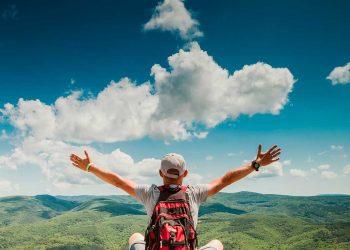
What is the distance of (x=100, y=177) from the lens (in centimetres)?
534

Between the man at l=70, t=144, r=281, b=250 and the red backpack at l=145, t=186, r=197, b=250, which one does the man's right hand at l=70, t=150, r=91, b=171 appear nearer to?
the man at l=70, t=144, r=281, b=250

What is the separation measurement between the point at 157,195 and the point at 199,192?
64cm

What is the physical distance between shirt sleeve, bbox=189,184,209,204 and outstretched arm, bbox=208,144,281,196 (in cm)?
8

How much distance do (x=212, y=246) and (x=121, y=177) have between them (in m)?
1.68

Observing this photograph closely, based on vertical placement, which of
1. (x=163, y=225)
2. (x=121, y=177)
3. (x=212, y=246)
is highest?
(x=121, y=177)

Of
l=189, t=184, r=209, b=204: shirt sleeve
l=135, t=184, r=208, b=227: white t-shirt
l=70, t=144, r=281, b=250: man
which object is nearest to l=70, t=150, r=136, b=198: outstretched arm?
l=70, t=144, r=281, b=250: man

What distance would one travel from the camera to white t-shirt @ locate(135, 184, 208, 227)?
191 inches

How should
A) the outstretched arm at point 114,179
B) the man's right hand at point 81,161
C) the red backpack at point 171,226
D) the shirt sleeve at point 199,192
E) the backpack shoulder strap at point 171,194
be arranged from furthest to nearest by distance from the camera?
the man's right hand at point 81,161 < the outstretched arm at point 114,179 < the shirt sleeve at point 199,192 < the backpack shoulder strap at point 171,194 < the red backpack at point 171,226

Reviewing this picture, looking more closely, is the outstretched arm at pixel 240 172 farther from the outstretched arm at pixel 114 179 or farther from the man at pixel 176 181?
the outstretched arm at pixel 114 179

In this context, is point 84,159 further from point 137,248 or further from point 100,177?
point 137,248

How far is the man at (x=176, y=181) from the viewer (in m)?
4.79

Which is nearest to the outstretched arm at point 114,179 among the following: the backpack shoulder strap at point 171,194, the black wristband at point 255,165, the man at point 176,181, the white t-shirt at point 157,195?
the man at point 176,181

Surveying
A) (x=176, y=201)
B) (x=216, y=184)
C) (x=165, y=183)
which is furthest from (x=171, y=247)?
(x=216, y=184)

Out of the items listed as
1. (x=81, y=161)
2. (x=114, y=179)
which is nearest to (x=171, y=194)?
(x=114, y=179)
